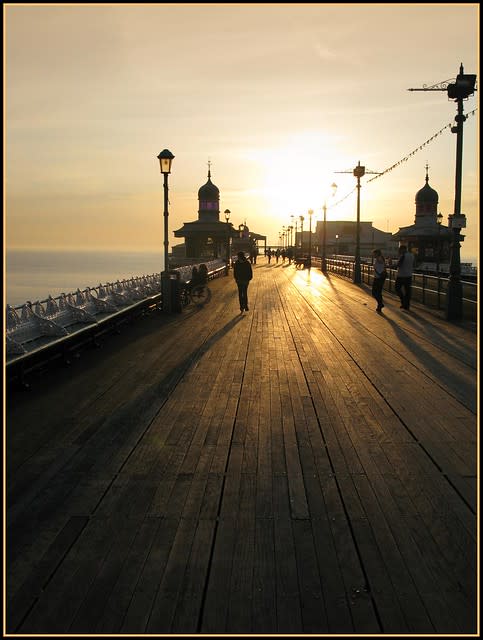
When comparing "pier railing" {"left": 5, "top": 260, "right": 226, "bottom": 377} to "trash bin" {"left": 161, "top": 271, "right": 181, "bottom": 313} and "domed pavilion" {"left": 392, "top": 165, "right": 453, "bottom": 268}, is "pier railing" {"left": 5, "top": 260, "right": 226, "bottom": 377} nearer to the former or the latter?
"trash bin" {"left": 161, "top": 271, "right": 181, "bottom": 313}

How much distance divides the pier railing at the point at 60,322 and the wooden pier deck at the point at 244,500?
0.49 metres

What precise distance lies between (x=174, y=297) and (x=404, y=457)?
14.1m

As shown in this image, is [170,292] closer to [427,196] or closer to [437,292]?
[437,292]

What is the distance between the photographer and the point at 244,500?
5.08 m

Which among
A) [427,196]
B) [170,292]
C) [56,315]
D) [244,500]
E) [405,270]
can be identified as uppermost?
[427,196]

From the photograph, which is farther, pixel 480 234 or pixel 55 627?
pixel 480 234

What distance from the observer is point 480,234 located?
14.3ft

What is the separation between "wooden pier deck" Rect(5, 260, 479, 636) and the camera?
356cm

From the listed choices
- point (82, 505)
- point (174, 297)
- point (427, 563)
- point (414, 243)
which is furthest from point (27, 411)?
point (414, 243)

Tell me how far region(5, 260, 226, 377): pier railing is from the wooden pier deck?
49 centimetres

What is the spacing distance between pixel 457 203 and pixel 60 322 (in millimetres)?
10783

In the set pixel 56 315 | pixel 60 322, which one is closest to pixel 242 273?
pixel 60 322

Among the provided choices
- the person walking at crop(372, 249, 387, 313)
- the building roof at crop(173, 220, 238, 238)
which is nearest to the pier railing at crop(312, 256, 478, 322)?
the person walking at crop(372, 249, 387, 313)

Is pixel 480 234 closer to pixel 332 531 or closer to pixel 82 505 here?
pixel 332 531
